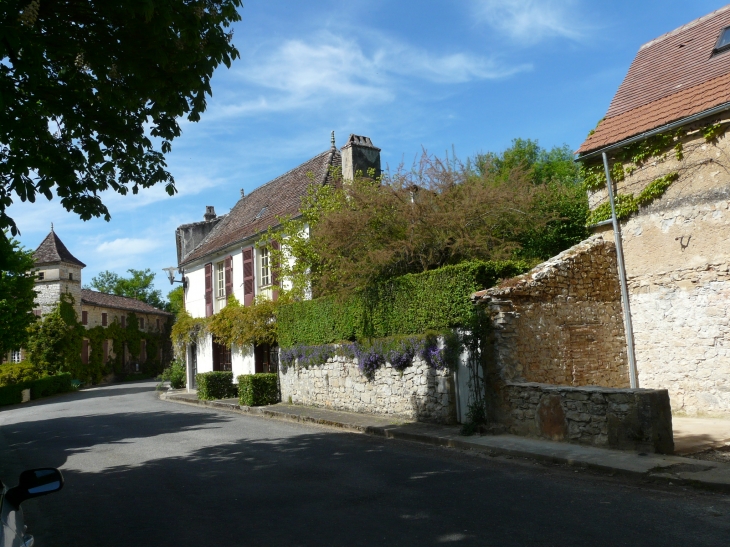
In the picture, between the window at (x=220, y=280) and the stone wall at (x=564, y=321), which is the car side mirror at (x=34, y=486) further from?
the window at (x=220, y=280)

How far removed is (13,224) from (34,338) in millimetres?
37167

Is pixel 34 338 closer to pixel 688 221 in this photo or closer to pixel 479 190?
pixel 479 190

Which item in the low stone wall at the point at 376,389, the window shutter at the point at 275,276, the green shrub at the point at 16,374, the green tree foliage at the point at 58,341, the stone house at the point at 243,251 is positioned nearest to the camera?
the low stone wall at the point at 376,389

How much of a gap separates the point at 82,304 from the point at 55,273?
11.6 ft

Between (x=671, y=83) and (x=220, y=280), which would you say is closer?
(x=671, y=83)

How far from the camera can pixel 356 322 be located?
15.6m

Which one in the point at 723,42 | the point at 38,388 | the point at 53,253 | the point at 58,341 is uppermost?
the point at 53,253

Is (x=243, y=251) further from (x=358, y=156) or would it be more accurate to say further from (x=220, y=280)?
(x=358, y=156)

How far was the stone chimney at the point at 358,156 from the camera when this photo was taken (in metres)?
20.6

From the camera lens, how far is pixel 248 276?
23250 mm

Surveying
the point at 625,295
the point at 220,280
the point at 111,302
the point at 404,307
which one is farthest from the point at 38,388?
the point at 625,295

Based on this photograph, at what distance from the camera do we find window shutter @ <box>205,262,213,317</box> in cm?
2598

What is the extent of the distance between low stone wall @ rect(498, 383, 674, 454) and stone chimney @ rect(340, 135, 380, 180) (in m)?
11.6

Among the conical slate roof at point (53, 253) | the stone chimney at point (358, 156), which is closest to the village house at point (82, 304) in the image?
the conical slate roof at point (53, 253)
